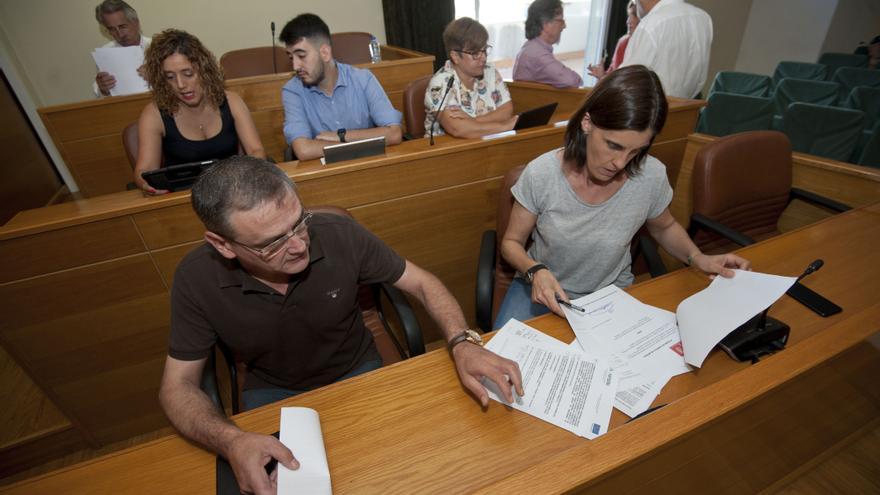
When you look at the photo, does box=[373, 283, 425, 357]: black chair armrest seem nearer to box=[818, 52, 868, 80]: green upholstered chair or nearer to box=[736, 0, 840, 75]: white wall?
box=[818, 52, 868, 80]: green upholstered chair

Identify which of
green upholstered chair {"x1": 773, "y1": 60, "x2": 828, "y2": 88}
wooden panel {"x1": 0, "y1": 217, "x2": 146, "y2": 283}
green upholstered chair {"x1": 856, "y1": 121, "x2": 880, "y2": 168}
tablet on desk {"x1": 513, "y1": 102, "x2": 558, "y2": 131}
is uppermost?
tablet on desk {"x1": 513, "y1": 102, "x2": 558, "y2": 131}

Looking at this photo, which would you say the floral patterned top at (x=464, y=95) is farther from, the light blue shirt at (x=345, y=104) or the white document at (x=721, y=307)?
the white document at (x=721, y=307)

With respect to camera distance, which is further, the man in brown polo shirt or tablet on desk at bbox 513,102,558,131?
tablet on desk at bbox 513,102,558,131

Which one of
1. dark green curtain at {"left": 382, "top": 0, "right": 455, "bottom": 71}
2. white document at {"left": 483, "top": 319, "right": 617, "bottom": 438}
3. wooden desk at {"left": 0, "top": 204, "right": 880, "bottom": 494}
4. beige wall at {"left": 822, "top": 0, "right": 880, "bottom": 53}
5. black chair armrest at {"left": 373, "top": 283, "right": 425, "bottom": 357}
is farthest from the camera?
→ beige wall at {"left": 822, "top": 0, "right": 880, "bottom": 53}

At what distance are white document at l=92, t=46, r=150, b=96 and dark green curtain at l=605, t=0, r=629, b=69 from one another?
5355mm

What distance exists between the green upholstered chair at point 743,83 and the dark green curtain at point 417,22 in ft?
9.87

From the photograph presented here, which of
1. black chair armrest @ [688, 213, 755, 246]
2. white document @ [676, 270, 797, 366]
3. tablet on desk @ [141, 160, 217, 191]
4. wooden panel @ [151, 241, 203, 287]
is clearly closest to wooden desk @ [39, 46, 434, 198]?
tablet on desk @ [141, 160, 217, 191]

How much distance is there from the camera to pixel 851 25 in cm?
518

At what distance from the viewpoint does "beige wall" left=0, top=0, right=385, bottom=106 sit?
365 centimetres

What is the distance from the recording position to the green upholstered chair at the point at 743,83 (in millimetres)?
4205

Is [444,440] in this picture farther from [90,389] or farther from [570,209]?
[90,389]

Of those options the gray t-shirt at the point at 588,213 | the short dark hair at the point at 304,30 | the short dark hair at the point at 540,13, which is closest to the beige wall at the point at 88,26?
the short dark hair at the point at 540,13

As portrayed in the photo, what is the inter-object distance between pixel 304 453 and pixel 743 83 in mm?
5507

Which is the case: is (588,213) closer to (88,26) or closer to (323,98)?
(323,98)
